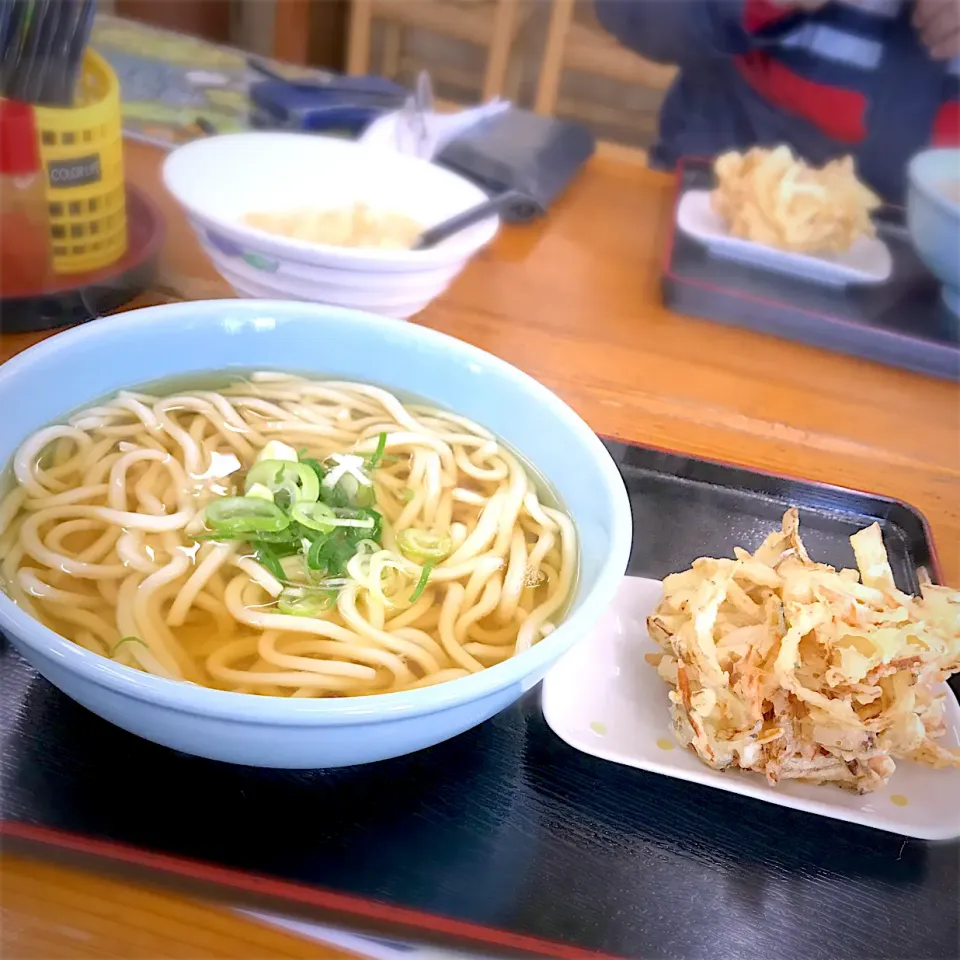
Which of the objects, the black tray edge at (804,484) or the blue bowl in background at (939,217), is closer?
the black tray edge at (804,484)

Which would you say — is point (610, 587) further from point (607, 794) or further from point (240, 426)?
point (240, 426)

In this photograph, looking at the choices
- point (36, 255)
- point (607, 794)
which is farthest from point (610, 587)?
point (36, 255)

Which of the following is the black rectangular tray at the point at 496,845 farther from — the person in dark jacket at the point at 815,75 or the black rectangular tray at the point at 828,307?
the person in dark jacket at the point at 815,75

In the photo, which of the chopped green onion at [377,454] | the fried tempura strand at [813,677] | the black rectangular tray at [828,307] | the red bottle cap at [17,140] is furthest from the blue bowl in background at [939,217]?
the red bottle cap at [17,140]

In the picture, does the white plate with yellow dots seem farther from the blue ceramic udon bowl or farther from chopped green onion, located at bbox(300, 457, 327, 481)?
chopped green onion, located at bbox(300, 457, 327, 481)

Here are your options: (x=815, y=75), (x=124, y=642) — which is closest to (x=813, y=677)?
(x=124, y=642)

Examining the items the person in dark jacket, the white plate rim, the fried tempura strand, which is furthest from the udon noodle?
the person in dark jacket
